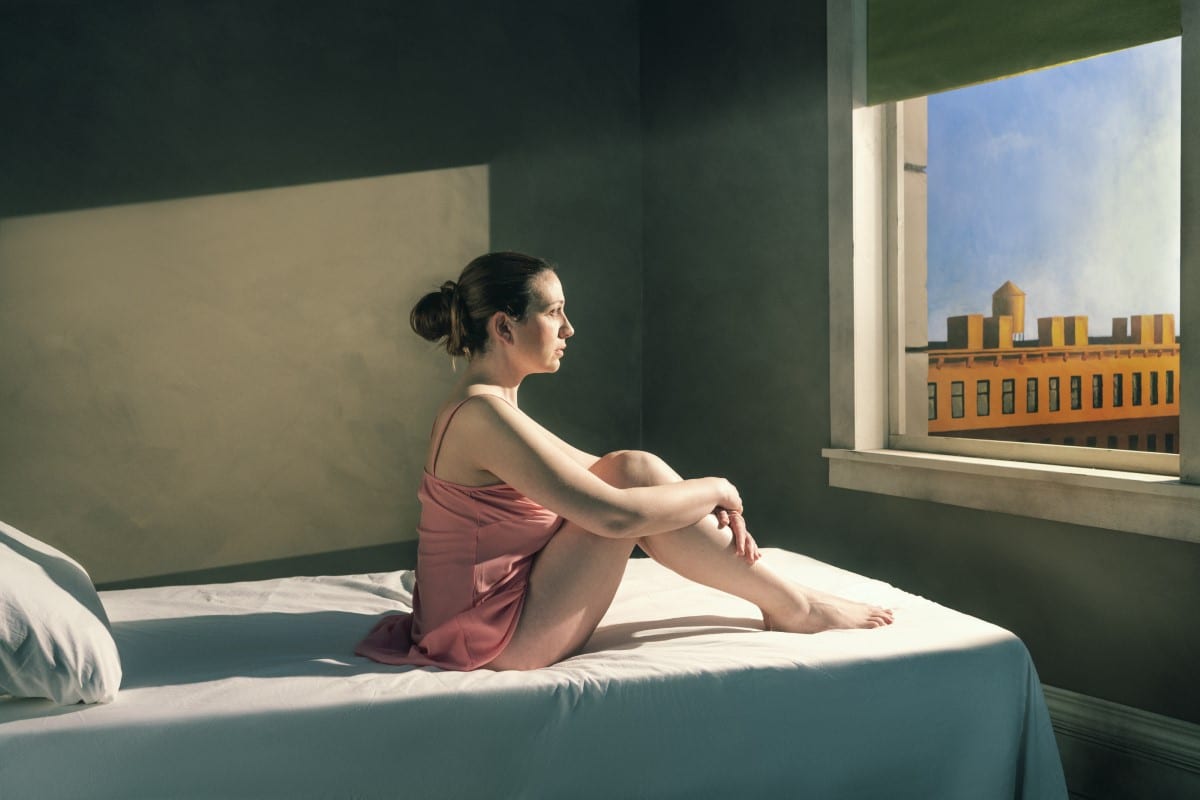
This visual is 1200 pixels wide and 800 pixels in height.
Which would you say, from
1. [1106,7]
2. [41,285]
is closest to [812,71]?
[1106,7]

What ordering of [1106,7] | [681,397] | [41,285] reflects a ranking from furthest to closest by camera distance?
1. [681,397]
2. [41,285]
3. [1106,7]

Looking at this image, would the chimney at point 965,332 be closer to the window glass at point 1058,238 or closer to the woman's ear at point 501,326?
the window glass at point 1058,238

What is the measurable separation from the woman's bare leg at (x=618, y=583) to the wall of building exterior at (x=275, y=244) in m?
1.81

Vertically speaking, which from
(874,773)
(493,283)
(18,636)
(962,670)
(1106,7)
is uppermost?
(1106,7)

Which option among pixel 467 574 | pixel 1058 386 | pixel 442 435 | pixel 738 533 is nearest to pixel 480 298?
pixel 442 435

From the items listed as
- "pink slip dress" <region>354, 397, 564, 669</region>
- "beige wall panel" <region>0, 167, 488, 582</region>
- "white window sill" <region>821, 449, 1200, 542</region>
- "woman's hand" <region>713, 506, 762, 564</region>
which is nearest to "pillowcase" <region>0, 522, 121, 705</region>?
"pink slip dress" <region>354, 397, 564, 669</region>

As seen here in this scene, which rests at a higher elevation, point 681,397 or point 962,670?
point 681,397

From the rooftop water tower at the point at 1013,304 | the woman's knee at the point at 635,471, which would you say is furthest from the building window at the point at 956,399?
the woman's knee at the point at 635,471

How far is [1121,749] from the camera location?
232 cm

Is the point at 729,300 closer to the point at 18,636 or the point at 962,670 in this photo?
the point at 962,670

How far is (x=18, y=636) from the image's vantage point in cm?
144

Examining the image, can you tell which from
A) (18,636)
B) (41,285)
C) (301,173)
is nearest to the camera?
(18,636)

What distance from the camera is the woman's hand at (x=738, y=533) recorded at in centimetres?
189

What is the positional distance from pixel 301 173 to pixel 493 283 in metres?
1.75
